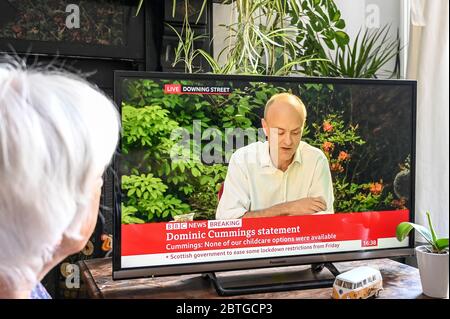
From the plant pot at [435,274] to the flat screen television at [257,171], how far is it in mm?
235

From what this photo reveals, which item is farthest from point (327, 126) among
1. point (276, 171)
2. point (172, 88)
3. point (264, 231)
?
point (172, 88)

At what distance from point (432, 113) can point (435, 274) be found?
967 mm

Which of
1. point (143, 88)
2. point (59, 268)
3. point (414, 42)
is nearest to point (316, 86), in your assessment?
point (143, 88)

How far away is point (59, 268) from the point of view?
8.28 ft

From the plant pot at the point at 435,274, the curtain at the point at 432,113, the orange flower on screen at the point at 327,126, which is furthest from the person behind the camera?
the curtain at the point at 432,113

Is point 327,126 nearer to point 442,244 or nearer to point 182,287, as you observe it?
point 442,244

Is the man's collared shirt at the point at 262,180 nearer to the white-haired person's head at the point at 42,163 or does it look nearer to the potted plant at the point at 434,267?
the potted plant at the point at 434,267

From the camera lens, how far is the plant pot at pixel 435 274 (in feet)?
4.75

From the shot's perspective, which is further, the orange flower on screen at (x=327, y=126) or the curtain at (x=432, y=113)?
the curtain at (x=432, y=113)

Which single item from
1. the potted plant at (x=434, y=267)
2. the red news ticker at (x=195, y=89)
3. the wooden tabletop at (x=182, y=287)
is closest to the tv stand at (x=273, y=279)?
the wooden tabletop at (x=182, y=287)

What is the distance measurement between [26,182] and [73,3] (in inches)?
78.0

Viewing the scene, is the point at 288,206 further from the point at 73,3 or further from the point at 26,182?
the point at 73,3

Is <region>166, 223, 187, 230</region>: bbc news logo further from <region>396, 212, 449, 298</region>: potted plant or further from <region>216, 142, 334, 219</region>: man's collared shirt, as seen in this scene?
<region>396, 212, 449, 298</region>: potted plant
